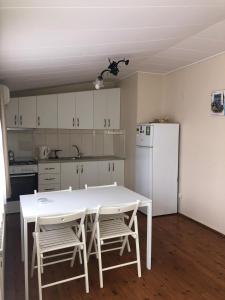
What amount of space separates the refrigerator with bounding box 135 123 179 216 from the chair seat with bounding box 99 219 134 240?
5.51 feet

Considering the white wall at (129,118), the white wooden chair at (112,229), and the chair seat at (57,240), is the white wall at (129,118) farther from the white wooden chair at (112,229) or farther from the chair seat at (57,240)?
the chair seat at (57,240)

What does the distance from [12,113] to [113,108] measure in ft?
6.51

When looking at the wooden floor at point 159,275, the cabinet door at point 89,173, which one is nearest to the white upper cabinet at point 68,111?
the cabinet door at point 89,173

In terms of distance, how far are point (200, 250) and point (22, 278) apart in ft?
6.96

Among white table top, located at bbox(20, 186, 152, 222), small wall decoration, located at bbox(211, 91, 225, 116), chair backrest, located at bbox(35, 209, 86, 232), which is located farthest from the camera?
small wall decoration, located at bbox(211, 91, 225, 116)

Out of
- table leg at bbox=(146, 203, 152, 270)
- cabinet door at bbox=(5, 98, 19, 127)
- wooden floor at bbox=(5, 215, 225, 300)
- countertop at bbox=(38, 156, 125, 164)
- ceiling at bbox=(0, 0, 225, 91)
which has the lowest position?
wooden floor at bbox=(5, 215, 225, 300)

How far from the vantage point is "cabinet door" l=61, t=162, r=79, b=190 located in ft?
16.0

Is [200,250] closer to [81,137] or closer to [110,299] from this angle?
[110,299]

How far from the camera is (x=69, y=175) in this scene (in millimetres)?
4938

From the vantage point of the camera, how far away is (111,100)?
5.42 m

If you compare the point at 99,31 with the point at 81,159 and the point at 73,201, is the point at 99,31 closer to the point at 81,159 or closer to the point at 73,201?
the point at 73,201

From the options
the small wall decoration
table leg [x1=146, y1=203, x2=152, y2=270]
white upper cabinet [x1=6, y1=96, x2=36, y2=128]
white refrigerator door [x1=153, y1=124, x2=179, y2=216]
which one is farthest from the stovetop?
the small wall decoration

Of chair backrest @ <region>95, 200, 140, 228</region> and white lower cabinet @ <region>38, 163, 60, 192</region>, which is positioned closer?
chair backrest @ <region>95, 200, 140, 228</region>

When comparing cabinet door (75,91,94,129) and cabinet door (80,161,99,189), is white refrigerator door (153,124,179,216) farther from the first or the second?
cabinet door (75,91,94,129)
